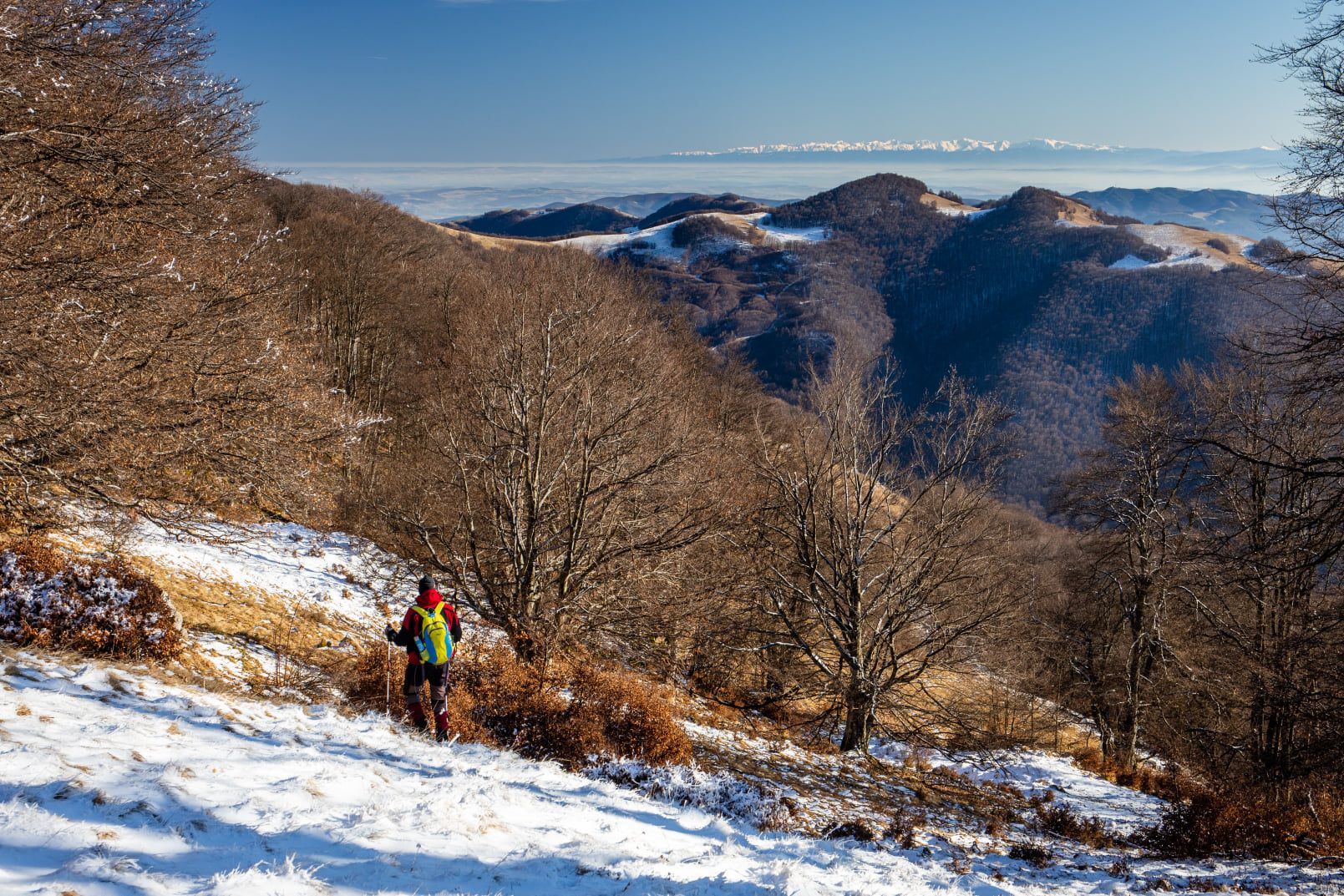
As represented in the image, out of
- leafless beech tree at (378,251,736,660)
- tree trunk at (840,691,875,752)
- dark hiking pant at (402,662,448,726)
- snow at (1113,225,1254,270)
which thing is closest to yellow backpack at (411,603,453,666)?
dark hiking pant at (402,662,448,726)

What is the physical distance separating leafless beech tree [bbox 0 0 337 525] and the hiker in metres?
4.85

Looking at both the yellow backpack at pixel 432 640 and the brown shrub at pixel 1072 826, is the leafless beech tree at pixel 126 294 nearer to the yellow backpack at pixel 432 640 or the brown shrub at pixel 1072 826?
the yellow backpack at pixel 432 640

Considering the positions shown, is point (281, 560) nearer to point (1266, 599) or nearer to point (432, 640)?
point (432, 640)

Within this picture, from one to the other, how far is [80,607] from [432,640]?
3.80 metres

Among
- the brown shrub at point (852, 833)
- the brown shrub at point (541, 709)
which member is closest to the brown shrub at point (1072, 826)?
the brown shrub at point (852, 833)

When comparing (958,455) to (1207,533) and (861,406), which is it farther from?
(1207,533)

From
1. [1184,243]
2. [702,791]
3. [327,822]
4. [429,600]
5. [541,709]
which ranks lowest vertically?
[702,791]

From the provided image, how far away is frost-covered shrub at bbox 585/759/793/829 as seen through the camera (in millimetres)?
8242

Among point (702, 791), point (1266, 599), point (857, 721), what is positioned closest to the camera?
point (702, 791)

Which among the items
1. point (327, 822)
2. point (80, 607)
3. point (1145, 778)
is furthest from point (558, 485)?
point (1145, 778)

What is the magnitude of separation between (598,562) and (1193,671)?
13810mm

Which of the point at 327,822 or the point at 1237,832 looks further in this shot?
the point at 1237,832

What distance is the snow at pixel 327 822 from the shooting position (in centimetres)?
422

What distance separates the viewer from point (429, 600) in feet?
27.2
